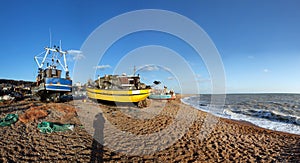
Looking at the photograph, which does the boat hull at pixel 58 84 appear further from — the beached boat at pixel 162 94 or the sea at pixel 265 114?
the beached boat at pixel 162 94

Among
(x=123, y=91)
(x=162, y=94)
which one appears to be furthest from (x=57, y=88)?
(x=162, y=94)

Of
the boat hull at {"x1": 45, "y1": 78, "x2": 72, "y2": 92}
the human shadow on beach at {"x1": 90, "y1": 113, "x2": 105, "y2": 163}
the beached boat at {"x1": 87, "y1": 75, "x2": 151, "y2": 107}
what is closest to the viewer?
the human shadow on beach at {"x1": 90, "y1": 113, "x2": 105, "y2": 163}

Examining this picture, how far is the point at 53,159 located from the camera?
4.36 meters

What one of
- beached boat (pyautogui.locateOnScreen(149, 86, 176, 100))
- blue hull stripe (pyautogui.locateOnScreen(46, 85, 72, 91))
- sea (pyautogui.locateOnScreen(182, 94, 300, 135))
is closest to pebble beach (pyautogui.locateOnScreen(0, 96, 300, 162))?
sea (pyautogui.locateOnScreen(182, 94, 300, 135))

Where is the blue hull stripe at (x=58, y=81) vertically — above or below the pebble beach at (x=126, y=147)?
above

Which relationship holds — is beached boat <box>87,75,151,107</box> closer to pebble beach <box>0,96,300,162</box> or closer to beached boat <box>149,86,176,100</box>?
pebble beach <box>0,96,300,162</box>

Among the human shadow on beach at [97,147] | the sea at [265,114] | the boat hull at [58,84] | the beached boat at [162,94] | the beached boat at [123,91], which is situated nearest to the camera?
the human shadow on beach at [97,147]

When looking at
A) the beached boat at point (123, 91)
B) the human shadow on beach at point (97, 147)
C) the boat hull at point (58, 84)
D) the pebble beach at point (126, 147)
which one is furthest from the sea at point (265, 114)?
the boat hull at point (58, 84)

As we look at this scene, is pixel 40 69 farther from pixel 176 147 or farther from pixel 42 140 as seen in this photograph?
Answer: pixel 176 147

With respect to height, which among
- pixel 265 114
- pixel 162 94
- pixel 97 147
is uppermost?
pixel 162 94

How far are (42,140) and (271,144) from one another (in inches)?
394

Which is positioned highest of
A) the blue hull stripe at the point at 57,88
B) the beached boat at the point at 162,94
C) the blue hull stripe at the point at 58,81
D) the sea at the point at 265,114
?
the blue hull stripe at the point at 58,81

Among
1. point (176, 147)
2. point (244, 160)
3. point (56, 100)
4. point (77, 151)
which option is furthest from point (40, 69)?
point (244, 160)

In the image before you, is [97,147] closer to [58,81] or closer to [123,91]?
[123,91]
